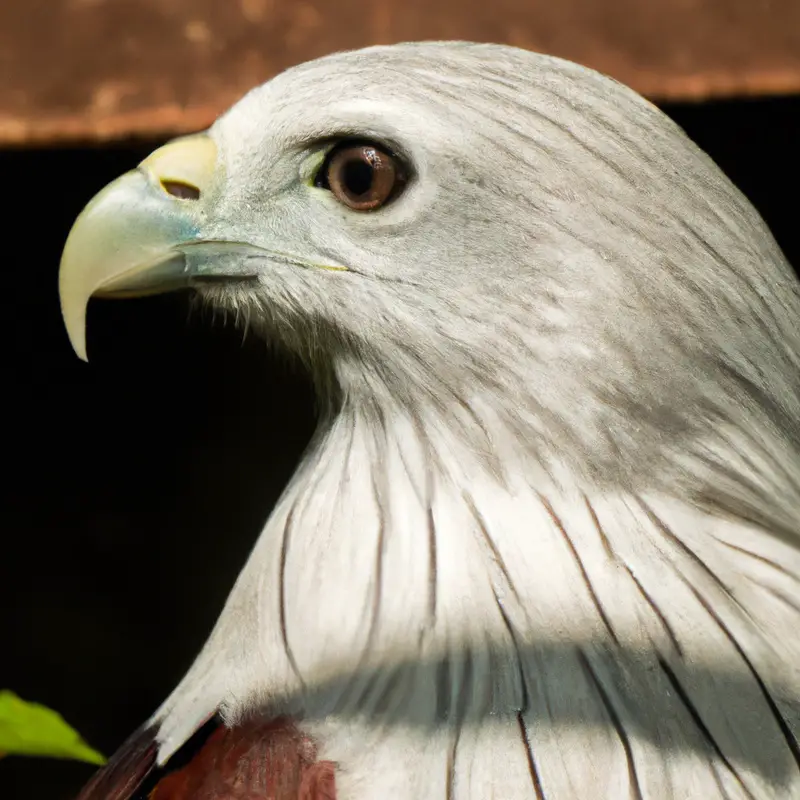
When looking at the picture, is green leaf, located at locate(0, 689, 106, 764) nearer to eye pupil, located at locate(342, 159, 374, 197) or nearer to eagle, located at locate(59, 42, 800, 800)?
eagle, located at locate(59, 42, 800, 800)

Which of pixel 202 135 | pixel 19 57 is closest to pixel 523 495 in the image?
pixel 202 135

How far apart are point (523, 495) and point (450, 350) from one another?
0.21 m

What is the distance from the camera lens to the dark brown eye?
124 centimetres

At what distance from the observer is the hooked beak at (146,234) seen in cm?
134

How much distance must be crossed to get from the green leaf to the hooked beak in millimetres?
524

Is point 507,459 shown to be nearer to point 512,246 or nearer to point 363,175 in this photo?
point 512,246

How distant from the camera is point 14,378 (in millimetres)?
3242

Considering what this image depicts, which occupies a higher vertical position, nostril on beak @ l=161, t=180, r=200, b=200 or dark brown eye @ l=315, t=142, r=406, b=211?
nostril on beak @ l=161, t=180, r=200, b=200

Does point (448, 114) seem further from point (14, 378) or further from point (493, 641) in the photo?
point (14, 378)

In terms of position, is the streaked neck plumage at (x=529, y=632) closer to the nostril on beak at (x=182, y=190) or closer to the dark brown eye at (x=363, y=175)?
the dark brown eye at (x=363, y=175)

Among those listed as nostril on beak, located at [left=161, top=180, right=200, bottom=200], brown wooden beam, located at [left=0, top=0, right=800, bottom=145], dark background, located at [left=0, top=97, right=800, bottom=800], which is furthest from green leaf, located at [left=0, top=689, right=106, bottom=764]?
dark background, located at [left=0, top=97, right=800, bottom=800]

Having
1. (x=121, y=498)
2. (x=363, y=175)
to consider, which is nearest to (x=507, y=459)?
(x=363, y=175)

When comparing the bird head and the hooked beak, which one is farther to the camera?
the hooked beak

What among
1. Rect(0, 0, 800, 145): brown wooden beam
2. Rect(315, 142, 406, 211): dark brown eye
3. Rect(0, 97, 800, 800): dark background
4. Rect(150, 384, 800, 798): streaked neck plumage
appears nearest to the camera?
Rect(150, 384, 800, 798): streaked neck plumage
